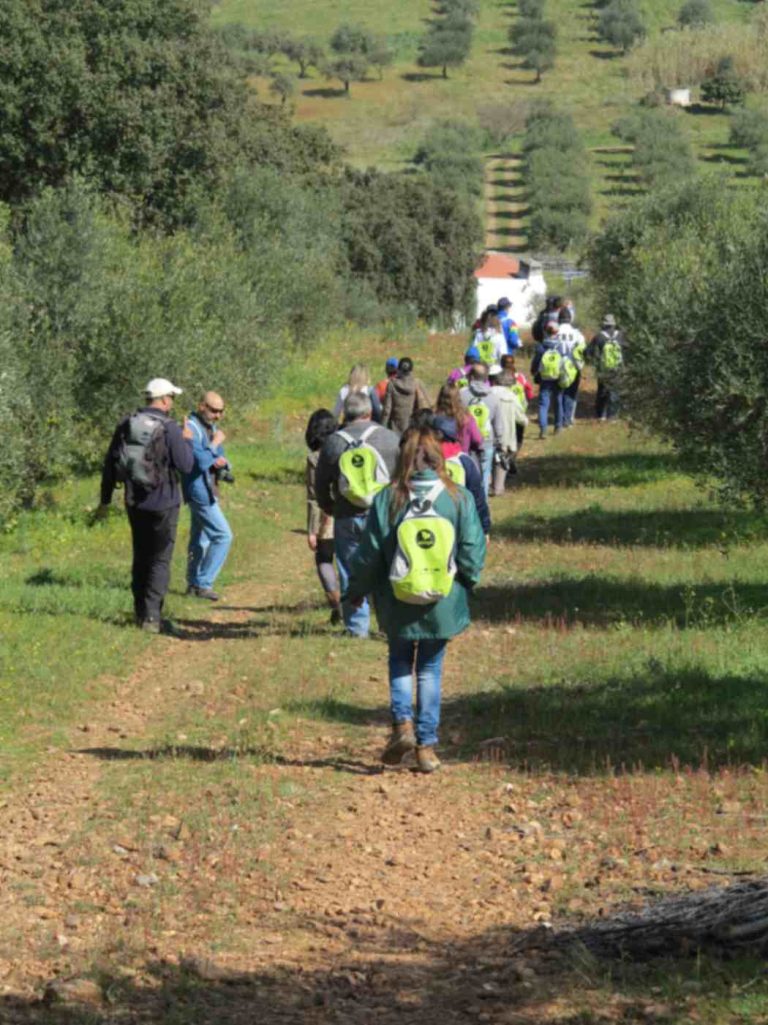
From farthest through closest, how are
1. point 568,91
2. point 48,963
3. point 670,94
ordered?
1. point 568,91
2. point 670,94
3. point 48,963

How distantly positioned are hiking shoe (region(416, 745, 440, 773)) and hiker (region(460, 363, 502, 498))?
9983mm

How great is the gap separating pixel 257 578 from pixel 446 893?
10408 millimetres

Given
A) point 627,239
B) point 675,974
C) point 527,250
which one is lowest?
point 527,250

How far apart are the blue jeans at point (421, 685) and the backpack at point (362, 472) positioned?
323 centimetres

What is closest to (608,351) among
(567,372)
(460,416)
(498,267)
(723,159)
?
(567,372)

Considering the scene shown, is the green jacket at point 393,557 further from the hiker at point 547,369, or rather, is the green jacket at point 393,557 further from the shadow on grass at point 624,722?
the hiker at point 547,369

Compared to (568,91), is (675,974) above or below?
above

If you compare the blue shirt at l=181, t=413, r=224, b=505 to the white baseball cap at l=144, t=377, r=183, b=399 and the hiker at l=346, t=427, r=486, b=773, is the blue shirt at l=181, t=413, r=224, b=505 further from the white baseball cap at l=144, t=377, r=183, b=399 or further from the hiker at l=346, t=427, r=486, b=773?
Result: the hiker at l=346, t=427, r=486, b=773

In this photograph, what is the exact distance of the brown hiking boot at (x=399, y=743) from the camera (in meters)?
9.65

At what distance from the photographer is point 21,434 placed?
22203mm

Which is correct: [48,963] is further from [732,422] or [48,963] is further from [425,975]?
[732,422]

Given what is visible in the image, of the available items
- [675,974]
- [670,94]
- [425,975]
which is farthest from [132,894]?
[670,94]

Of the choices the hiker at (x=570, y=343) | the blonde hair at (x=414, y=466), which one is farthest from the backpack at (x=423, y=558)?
the hiker at (x=570, y=343)

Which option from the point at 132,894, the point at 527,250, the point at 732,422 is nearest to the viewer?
the point at 132,894
